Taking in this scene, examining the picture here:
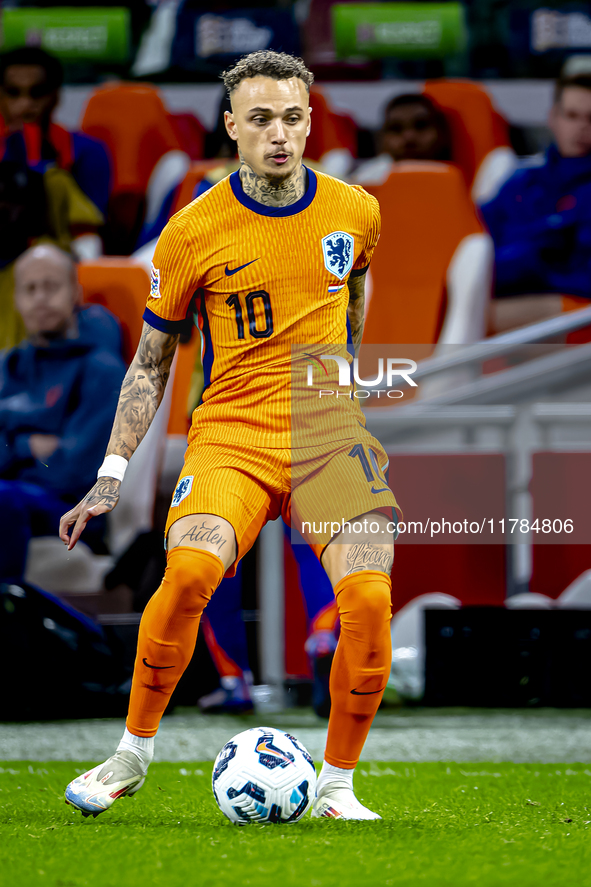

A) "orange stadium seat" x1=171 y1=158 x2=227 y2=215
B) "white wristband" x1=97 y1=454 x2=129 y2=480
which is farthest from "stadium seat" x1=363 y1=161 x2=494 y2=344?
"white wristband" x1=97 y1=454 x2=129 y2=480

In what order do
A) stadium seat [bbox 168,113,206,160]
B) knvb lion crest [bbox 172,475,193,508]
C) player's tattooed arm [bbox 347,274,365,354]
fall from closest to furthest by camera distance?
knvb lion crest [bbox 172,475,193,508]
player's tattooed arm [bbox 347,274,365,354]
stadium seat [bbox 168,113,206,160]

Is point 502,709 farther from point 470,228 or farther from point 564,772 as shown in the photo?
point 470,228

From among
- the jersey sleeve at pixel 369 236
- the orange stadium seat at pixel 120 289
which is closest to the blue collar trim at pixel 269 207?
the jersey sleeve at pixel 369 236

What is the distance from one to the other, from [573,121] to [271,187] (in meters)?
3.87

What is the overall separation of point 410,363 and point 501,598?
1.07 m

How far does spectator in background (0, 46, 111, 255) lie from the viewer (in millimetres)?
6035

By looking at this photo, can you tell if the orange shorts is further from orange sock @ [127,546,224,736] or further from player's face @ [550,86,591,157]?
player's face @ [550,86,591,157]

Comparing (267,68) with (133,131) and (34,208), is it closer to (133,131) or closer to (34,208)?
(34,208)

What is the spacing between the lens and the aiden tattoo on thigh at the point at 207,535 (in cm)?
216

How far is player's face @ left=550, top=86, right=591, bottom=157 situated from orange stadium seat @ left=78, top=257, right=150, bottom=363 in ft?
7.59

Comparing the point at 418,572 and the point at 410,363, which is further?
the point at 410,363

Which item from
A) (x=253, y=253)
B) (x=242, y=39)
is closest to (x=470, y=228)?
(x=242, y=39)

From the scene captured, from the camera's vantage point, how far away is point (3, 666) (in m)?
3.87

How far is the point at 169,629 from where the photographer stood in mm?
2168
